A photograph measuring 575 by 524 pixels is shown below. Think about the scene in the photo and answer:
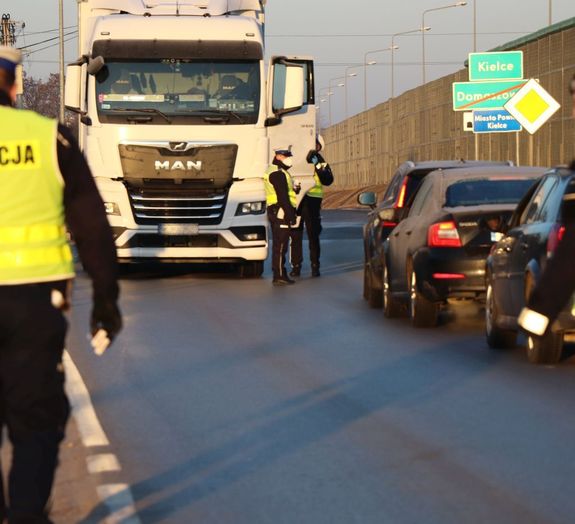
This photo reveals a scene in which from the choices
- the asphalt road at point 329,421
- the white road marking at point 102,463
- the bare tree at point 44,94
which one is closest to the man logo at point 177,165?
the asphalt road at point 329,421

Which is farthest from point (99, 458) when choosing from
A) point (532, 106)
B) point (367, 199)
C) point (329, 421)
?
point (532, 106)

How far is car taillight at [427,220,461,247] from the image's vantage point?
578 inches

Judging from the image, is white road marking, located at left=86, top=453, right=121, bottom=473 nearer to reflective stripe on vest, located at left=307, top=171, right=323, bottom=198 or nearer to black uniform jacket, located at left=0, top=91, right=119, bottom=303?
black uniform jacket, located at left=0, top=91, right=119, bottom=303

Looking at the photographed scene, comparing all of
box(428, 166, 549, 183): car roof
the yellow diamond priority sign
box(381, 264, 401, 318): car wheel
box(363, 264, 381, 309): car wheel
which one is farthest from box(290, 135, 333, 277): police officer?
box(428, 166, 549, 183): car roof

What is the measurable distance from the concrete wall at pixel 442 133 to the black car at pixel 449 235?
1089 cm

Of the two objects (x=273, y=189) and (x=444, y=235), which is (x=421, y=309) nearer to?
(x=444, y=235)

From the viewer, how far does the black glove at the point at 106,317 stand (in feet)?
18.1

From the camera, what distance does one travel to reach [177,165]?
21.6 meters

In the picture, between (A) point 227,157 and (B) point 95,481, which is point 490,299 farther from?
(A) point 227,157

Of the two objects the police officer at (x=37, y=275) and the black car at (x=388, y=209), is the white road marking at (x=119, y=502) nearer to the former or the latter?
the police officer at (x=37, y=275)

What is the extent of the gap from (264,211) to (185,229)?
1103 millimetres

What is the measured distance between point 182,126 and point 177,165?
1.74ft

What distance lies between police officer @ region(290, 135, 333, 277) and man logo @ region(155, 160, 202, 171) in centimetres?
186

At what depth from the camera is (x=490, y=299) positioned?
13344 mm
